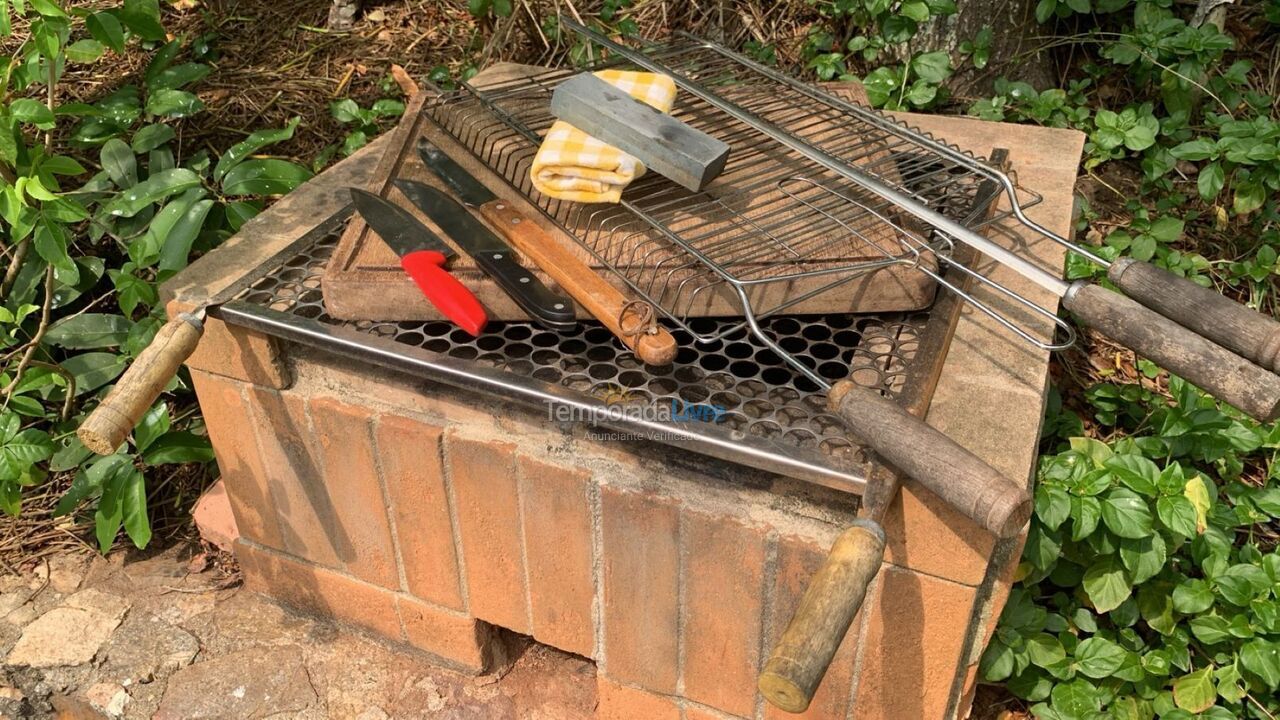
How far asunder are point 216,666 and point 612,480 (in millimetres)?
938

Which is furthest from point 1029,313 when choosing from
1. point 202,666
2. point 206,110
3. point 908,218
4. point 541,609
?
point 206,110

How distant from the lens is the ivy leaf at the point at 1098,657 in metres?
1.70

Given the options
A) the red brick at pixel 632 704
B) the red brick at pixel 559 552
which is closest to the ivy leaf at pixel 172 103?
the red brick at pixel 559 552

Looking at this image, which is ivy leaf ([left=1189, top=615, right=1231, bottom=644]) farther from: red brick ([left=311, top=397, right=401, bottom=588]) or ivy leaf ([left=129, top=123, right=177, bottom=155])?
ivy leaf ([left=129, top=123, right=177, bottom=155])

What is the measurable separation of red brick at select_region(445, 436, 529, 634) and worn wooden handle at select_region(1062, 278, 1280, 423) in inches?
32.5

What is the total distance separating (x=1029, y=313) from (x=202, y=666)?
1579 mm

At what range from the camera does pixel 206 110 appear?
2623 millimetres

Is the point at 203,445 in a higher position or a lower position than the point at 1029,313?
lower

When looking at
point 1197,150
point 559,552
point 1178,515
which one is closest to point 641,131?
point 559,552

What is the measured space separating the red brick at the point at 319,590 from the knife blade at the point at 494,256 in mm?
708

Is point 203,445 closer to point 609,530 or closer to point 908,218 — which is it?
point 609,530

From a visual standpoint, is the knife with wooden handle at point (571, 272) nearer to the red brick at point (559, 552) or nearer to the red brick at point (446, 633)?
the red brick at point (559, 552)

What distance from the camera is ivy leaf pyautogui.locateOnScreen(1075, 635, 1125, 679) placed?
5.57 feet

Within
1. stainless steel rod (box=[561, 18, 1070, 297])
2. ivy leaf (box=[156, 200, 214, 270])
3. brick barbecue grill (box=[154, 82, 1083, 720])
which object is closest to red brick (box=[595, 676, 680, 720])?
brick barbecue grill (box=[154, 82, 1083, 720])
